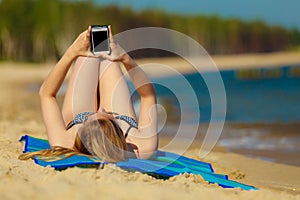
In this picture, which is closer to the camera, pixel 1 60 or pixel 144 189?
pixel 144 189

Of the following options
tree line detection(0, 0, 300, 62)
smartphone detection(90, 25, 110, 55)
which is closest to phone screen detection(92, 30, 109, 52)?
smartphone detection(90, 25, 110, 55)

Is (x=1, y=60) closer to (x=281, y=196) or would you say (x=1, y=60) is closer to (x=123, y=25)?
(x=123, y=25)

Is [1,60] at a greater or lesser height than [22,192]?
lesser

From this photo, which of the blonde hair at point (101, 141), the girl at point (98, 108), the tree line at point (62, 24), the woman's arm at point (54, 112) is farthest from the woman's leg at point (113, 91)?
the tree line at point (62, 24)

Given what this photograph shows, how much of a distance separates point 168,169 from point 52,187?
3.92ft

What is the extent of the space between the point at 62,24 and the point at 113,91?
4932 centimetres

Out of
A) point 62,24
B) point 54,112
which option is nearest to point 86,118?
point 54,112

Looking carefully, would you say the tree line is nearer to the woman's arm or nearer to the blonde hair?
the woman's arm

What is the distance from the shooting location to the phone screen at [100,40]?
12.6 ft

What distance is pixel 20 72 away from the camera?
125 feet

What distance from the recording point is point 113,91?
4445mm

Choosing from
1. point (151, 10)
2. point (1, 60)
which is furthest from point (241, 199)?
point (151, 10)

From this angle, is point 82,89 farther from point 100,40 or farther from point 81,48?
point 100,40

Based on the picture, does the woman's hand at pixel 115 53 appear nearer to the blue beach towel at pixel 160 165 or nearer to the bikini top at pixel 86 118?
the bikini top at pixel 86 118
